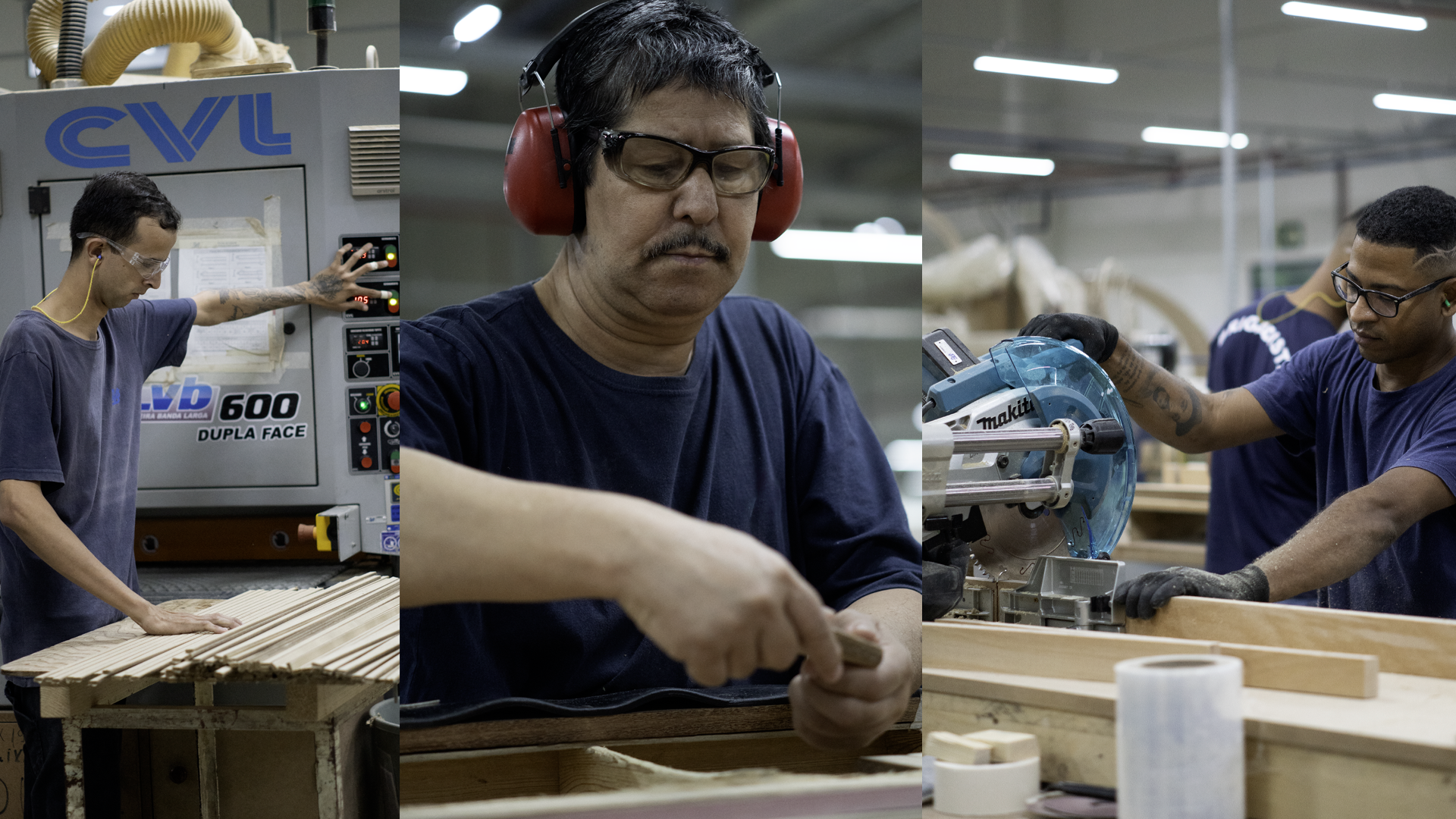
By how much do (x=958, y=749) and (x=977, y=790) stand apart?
0.05m

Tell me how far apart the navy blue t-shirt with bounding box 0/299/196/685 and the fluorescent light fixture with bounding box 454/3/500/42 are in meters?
1.79

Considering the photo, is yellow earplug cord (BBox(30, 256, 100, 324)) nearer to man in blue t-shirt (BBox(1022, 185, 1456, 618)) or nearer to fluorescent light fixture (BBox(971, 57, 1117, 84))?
man in blue t-shirt (BBox(1022, 185, 1456, 618))

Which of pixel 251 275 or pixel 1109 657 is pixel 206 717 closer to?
pixel 251 275

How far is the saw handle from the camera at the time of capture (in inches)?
62.9

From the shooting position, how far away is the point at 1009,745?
4.08ft

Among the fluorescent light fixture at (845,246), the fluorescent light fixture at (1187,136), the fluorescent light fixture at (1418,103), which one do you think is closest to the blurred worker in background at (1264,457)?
the fluorescent light fixture at (845,246)

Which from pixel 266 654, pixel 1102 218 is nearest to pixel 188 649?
pixel 266 654

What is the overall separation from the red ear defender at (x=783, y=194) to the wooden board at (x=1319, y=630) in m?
1.10

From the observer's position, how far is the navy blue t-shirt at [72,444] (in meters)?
2.16

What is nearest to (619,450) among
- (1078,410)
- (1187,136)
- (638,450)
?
(638,450)

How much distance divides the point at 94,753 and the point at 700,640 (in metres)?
2.18

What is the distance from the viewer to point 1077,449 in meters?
1.59

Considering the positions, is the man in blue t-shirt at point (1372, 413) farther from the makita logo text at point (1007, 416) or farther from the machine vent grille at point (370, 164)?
the machine vent grille at point (370, 164)

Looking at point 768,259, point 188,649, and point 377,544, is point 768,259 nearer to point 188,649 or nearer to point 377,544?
point 188,649
